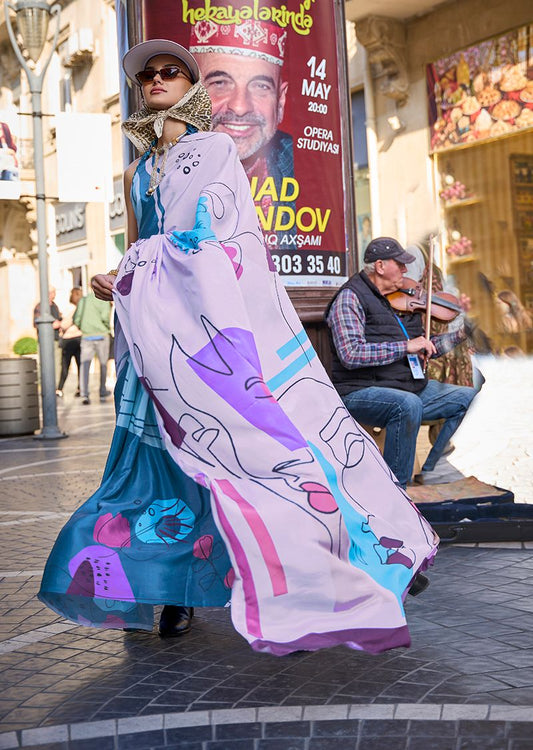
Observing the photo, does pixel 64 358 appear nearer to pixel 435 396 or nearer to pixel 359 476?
pixel 435 396

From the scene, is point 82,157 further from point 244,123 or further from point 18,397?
point 244,123

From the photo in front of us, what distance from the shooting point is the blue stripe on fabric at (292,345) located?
373cm

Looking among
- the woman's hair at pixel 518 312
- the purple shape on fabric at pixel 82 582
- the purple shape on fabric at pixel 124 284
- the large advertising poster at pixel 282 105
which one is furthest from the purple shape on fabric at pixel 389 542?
the woman's hair at pixel 518 312

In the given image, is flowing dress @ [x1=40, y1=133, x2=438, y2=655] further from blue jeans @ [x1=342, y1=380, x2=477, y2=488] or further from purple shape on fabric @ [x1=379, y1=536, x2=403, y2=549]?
blue jeans @ [x1=342, y1=380, x2=477, y2=488]

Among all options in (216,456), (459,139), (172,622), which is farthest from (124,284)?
(459,139)

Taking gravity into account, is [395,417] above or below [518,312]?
below

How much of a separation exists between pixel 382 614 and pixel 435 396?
3.44 meters

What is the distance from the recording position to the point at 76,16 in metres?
26.4

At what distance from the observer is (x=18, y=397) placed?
1305 cm

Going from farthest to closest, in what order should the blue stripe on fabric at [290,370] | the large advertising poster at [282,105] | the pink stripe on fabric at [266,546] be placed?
Result: the large advertising poster at [282,105] → the blue stripe on fabric at [290,370] → the pink stripe on fabric at [266,546]

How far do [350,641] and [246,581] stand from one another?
32 cm

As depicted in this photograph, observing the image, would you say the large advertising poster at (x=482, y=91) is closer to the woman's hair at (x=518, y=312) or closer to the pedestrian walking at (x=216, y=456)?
the woman's hair at (x=518, y=312)

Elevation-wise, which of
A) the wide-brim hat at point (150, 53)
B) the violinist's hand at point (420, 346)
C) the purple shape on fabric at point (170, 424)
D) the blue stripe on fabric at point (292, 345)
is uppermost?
the wide-brim hat at point (150, 53)

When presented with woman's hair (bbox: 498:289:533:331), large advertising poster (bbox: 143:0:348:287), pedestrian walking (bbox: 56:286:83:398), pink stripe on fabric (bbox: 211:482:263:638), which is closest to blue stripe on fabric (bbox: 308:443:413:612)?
pink stripe on fabric (bbox: 211:482:263:638)
